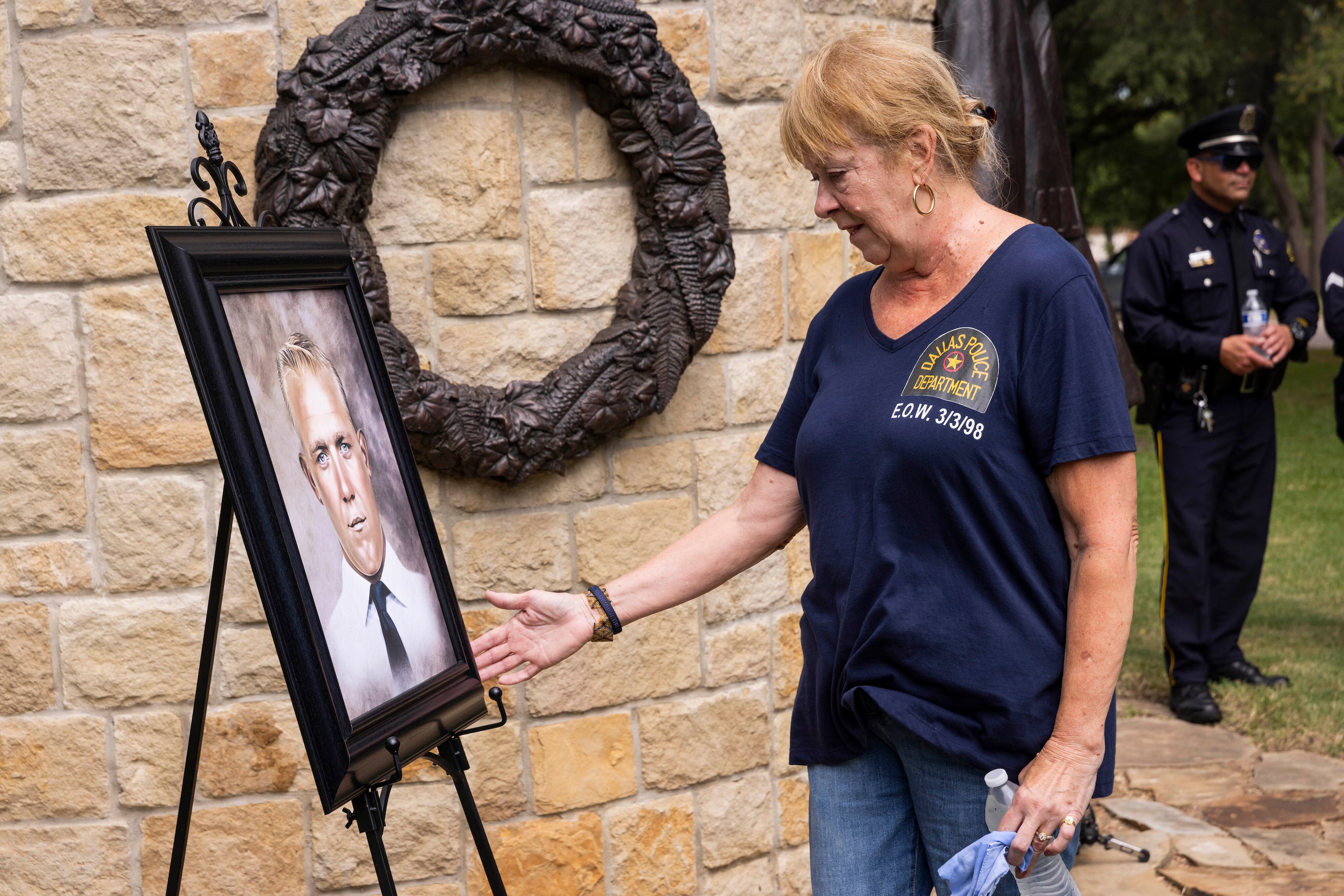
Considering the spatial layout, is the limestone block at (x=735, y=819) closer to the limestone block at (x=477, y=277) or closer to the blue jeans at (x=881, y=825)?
the blue jeans at (x=881, y=825)

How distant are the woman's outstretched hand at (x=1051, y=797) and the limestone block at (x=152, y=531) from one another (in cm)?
196

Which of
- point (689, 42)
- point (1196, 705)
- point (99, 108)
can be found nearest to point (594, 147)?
point (689, 42)

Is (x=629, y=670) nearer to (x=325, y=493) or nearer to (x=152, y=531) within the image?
(x=152, y=531)

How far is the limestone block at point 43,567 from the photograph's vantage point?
9.91ft

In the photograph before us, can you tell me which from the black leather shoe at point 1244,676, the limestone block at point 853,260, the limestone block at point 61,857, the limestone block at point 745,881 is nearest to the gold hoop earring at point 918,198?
the limestone block at point 853,260

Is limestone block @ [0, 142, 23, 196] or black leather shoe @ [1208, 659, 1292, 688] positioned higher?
limestone block @ [0, 142, 23, 196]

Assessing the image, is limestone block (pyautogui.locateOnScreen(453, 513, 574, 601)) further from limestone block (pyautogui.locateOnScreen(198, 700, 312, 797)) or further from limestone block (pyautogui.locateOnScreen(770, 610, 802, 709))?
limestone block (pyautogui.locateOnScreen(770, 610, 802, 709))

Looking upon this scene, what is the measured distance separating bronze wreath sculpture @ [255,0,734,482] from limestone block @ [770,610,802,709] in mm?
730

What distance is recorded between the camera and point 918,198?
6.73ft

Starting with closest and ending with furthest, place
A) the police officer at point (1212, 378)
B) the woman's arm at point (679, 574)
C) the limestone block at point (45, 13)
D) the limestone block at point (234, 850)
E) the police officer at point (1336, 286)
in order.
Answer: the woman's arm at point (679, 574)
the limestone block at point (45, 13)
the limestone block at point (234, 850)
the police officer at point (1212, 378)
the police officer at point (1336, 286)

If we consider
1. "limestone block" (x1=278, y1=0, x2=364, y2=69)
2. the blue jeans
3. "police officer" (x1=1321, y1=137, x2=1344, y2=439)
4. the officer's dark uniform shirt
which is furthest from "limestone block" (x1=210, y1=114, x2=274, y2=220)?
"police officer" (x1=1321, y1=137, x2=1344, y2=439)

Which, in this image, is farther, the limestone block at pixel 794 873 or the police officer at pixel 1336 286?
the police officer at pixel 1336 286

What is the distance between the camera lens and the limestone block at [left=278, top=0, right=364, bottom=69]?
299 centimetres

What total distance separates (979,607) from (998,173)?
1909mm
